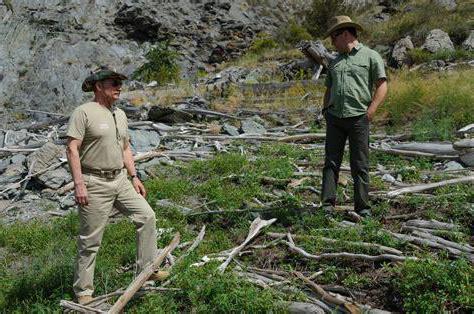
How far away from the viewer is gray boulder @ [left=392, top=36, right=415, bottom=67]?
19.2 m

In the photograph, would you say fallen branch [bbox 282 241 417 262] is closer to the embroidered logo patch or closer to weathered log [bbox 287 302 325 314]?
weathered log [bbox 287 302 325 314]

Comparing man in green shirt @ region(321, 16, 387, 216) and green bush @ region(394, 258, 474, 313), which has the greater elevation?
man in green shirt @ region(321, 16, 387, 216)

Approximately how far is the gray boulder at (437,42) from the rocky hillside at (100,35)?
42.0 feet

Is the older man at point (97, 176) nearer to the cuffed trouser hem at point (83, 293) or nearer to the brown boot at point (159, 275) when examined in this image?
the cuffed trouser hem at point (83, 293)

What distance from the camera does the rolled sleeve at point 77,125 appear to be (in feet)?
13.6

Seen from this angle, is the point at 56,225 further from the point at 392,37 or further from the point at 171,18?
the point at 171,18

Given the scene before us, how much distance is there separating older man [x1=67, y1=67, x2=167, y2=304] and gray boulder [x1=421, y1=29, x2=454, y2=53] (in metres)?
17.1

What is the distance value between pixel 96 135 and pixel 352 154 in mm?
2798

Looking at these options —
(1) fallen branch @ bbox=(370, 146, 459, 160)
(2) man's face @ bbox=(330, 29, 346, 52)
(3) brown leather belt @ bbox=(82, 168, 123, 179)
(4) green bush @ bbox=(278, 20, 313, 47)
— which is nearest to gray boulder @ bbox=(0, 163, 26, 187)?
(3) brown leather belt @ bbox=(82, 168, 123, 179)

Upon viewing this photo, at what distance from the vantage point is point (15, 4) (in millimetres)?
29312

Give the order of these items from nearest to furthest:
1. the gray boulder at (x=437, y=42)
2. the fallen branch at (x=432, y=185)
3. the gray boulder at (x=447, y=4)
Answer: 1. the fallen branch at (x=432, y=185)
2. the gray boulder at (x=437, y=42)
3. the gray boulder at (x=447, y=4)

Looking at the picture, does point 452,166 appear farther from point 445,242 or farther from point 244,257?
point 244,257

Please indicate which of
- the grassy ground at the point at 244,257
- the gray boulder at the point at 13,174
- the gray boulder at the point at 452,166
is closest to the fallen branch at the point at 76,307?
the grassy ground at the point at 244,257

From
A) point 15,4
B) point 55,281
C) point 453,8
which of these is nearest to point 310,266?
point 55,281
